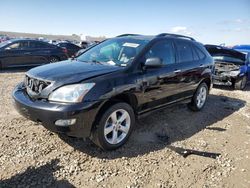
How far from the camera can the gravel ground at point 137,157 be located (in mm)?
3162

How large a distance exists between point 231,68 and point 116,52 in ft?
22.0

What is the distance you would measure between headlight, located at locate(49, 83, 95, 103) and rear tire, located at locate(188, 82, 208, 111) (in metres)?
3.44

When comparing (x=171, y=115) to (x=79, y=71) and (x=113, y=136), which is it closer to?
(x=113, y=136)

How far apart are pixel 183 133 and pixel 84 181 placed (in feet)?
7.85

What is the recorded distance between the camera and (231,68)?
31.3ft

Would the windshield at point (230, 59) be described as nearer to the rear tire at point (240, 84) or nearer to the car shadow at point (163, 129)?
the rear tire at point (240, 84)

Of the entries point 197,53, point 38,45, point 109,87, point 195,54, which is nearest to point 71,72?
point 109,87

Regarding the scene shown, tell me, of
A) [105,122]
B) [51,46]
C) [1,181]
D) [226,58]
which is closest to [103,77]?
[105,122]

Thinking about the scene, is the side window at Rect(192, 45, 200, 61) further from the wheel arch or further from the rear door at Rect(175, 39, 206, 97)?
the wheel arch

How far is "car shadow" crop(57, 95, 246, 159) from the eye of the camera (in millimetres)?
3885

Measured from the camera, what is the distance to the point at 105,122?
3.56 m

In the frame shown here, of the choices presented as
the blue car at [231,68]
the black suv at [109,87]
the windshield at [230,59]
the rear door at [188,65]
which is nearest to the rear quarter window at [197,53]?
the rear door at [188,65]

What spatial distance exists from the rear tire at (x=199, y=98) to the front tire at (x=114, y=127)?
2502mm

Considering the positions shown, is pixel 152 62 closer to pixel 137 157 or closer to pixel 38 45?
pixel 137 157
